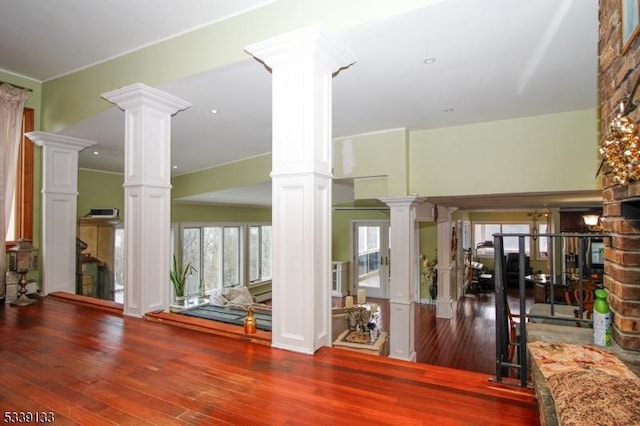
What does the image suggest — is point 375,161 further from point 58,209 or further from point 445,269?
point 445,269

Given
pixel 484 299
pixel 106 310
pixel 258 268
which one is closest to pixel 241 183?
pixel 106 310

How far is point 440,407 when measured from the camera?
1.53 metres

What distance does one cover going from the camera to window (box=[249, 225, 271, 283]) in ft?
33.2

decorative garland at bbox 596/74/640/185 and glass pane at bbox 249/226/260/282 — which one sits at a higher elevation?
decorative garland at bbox 596/74/640/185

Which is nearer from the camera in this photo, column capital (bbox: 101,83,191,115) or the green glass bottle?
the green glass bottle

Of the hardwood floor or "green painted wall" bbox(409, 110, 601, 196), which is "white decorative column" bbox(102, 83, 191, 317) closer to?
the hardwood floor

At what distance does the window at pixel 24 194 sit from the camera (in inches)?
161

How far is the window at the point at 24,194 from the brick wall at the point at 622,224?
5.41m

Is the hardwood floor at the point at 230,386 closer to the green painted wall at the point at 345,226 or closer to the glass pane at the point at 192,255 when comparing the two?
the glass pane at the point at 192,255

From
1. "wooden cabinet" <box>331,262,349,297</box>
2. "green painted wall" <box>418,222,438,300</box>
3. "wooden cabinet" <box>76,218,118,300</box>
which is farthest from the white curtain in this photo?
"green painted wall" <box>418,222,438,300</box>

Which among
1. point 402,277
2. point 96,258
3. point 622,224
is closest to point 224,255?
point 96,258

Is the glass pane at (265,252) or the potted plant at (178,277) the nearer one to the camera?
the potted plant at (178,277)

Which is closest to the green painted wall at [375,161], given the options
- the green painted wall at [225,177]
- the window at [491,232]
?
the green painted wall at [225,177]

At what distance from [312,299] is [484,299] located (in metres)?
8.87
